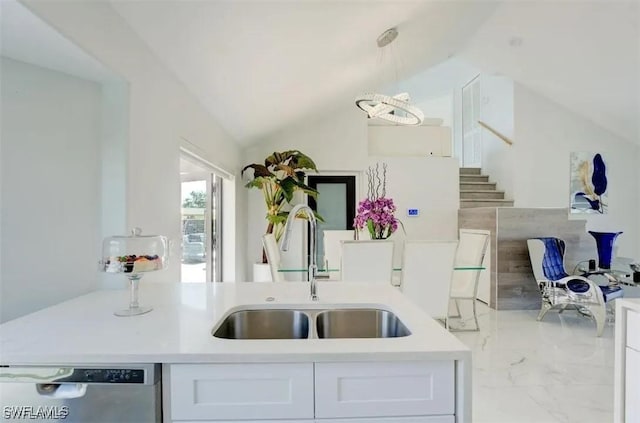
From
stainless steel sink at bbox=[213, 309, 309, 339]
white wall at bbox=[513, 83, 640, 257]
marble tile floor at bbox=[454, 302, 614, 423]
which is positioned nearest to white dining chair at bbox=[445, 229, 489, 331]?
marble tile floor at bbox=[454, 302, 614, 423]

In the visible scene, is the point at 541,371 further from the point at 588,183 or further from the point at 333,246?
the point at 588,183

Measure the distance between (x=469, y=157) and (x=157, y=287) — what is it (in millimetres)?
7162

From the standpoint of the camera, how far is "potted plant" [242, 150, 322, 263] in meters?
4.91

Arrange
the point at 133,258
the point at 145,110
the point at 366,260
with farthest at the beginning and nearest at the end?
1. the point at 366,260
2. the point at 145,110
3. the point at 133,258

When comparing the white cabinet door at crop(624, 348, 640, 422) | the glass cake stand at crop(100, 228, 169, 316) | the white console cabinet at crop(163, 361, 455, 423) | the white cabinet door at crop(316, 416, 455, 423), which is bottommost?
the white cabinet door at crop(624, 348, 640, 422)

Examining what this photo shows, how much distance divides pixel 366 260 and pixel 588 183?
16.3 ft

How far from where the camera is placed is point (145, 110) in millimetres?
1824

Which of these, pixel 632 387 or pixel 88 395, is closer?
pixel 88 395

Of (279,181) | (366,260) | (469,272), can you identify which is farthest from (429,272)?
(279,181)

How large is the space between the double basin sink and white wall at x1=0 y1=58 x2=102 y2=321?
0.82 meters

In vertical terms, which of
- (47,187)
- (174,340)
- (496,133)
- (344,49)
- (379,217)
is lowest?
(174,340)

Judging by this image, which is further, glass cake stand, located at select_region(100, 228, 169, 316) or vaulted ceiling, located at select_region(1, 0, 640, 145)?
vaulted ceiling, located at select_region(1, 0, 640, 145)

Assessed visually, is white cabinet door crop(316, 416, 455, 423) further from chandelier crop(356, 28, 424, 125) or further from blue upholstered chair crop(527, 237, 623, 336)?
blue upholstered chair crop(527, 237, 623, 336)

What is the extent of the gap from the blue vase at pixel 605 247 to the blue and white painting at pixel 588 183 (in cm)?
195
